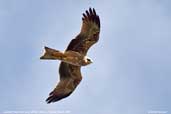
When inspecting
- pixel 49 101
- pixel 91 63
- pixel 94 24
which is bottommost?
pixel 49 101

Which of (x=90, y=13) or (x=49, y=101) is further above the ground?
(x=90, y=13)

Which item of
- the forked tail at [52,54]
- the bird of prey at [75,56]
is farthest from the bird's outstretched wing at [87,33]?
the forked tail at [52,54]

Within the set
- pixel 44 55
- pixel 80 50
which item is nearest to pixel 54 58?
pixel 44 55

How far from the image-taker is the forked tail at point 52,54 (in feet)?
44.1

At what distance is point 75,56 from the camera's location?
14.4m

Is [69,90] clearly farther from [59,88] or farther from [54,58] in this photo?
[54,58]

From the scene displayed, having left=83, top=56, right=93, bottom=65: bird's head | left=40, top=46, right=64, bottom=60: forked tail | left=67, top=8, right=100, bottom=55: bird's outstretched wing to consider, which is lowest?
left=83, top=56, right=93, bottom=65: bird's head

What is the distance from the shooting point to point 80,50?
14.7 metres

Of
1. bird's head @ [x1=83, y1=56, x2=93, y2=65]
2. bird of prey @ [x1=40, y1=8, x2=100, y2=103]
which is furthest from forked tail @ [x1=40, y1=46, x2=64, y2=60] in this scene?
bird's head @ [x1=83, y1=56, x2=93, y2=65]

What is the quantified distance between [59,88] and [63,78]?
0.37 metres

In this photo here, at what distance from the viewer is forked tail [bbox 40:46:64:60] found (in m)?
13.4

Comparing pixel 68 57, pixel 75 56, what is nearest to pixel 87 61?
pixel 75 56

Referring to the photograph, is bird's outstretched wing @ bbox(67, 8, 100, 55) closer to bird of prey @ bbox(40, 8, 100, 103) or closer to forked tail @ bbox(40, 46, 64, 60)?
bird of prey @ bbox(40, 8, 100, 103)

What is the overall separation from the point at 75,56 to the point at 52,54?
Result: 0.99 meters
